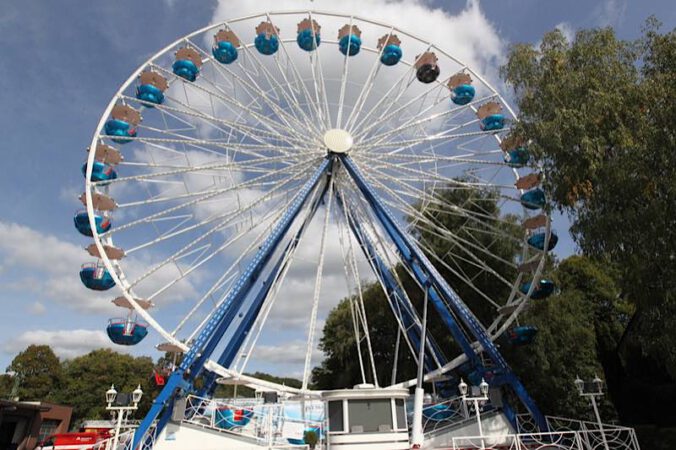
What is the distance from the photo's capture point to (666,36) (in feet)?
35.8

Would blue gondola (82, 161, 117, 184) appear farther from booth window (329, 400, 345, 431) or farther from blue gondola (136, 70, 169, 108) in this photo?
booth window (329, 400, 345, 431)

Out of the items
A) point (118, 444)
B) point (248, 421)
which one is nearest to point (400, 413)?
point (248, 421)

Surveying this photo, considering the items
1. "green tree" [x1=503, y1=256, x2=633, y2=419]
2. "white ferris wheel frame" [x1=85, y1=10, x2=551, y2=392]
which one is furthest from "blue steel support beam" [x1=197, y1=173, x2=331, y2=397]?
"green tree" [x1=503, y1=256, x2=633, y2=419]

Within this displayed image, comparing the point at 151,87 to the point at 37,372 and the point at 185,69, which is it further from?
the point at 37,372

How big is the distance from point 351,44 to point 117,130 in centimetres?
962

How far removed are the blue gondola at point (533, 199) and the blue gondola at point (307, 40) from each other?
396 inches

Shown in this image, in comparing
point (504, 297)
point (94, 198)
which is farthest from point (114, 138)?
point (504, 297)

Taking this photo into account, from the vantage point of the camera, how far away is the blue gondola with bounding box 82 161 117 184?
50.2 feet

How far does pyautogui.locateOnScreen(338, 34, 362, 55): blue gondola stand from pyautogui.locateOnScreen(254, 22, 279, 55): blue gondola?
2.72m

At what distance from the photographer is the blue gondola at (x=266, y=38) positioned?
17.9m

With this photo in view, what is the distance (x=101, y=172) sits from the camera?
15453 millimetres

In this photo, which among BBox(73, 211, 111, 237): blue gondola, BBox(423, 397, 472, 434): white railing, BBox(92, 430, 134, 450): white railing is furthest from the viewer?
BBox(73, 211, 111, 237): blue gondola

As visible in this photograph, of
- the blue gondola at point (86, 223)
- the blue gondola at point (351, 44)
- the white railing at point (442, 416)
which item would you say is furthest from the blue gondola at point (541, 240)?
the blue gondola at point (86, 223)

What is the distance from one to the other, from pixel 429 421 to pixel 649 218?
31.0ft
